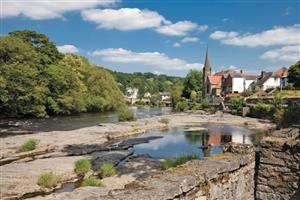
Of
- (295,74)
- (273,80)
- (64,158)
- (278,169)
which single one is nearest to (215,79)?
(273,80)

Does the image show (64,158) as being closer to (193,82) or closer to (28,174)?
(28,174)

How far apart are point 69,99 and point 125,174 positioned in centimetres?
3329

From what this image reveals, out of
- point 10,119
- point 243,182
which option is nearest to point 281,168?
point 243,182

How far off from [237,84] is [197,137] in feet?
198

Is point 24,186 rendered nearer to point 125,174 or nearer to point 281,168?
point 125,174

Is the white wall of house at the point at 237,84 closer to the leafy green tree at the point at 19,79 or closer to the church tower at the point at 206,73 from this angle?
the church tower at the point at 206,73

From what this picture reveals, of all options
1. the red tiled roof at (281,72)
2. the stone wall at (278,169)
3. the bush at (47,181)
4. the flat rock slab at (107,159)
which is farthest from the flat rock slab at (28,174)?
the red tiled roof at (281,72)

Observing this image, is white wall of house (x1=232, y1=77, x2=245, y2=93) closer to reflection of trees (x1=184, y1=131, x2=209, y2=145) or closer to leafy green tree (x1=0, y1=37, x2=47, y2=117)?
reflection of trees (x1=184, y1=131, x2=209, y2=145)

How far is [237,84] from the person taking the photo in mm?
91625

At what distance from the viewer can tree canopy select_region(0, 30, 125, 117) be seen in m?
36.6

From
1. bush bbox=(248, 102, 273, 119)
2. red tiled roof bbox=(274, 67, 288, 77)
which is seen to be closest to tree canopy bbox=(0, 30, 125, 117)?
bush bbox=(248, 102, 273, 119)

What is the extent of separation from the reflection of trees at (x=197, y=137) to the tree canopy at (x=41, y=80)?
18.3 metres

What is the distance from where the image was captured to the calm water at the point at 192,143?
25734 millimetres

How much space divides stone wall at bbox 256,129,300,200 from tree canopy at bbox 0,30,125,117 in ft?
109
